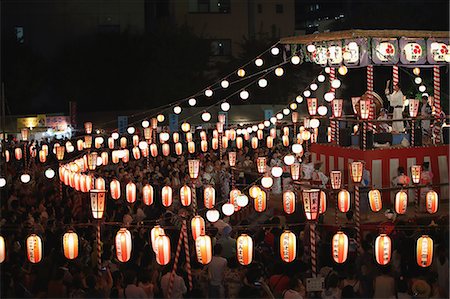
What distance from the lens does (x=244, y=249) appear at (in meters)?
10.7

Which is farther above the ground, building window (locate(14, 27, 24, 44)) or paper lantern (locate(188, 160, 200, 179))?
building window (locate(14, 27, 24, 44))

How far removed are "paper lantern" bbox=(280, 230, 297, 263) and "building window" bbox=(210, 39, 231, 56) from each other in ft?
86.6

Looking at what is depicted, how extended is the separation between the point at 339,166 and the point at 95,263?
9446 millimetres

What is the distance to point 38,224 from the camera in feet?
39.3

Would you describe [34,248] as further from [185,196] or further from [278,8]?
[278,8]

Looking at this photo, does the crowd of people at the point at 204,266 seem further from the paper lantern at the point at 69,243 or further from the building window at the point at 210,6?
the building window at the point at 210,6

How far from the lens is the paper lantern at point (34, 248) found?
10.6 m

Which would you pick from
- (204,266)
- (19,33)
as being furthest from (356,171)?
(19,33)

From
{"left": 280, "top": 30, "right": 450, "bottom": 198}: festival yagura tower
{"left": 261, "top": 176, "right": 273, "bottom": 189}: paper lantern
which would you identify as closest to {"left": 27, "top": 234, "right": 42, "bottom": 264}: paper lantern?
{"left": 261, "top": 176, "right": 273, "bottom": 189}: paper lantern

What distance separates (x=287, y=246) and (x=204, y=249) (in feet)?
4.48

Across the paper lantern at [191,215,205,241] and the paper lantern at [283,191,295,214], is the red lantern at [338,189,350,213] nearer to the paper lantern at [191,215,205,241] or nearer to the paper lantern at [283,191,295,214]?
the paper lantern at [283,191,295,214]

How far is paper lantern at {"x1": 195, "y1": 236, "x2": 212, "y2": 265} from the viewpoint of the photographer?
410 inches

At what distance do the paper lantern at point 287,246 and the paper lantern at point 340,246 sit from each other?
660mm

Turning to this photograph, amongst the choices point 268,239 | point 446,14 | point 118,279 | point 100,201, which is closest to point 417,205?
point 268,239
